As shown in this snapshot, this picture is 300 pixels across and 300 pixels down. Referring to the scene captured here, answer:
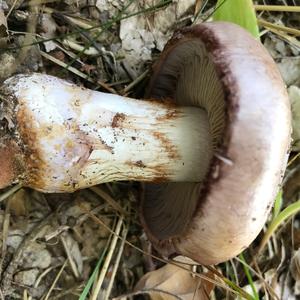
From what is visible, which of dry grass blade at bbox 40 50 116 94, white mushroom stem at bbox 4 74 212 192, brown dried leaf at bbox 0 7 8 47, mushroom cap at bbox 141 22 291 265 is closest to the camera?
mushroom cap at bbox 141 22 291 265

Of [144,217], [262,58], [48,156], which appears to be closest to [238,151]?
[262,58]

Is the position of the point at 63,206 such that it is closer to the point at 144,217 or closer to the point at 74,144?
the point at 144,217

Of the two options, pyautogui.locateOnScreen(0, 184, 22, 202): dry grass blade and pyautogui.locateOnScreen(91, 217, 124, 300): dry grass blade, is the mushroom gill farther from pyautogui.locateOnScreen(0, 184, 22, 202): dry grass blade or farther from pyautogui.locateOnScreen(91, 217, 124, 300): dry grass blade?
pyautogui.locateOnScreen(0, 184, 22, 202): dry grass blade

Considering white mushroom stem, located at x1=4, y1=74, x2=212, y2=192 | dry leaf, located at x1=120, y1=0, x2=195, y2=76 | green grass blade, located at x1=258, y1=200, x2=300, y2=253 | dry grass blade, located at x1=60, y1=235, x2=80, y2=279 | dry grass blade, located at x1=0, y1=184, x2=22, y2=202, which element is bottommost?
dry grass blade, located at x1=60, y1=235, x2=80, y2=279

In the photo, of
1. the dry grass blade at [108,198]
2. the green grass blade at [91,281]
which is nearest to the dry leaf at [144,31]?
the dry grass blade at [108,198]

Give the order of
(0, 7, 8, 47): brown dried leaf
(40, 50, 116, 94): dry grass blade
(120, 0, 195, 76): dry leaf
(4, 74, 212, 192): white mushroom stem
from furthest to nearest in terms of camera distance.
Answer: (120, 0, 195, 76): dry leaf < (40, 50, 116, 94): dry grass blade < (0, 7, 8, 47): brown dried leaf < (4, 74, 212, 192): white mushroom stem

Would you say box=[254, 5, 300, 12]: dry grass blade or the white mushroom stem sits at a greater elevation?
box=[254, 5, 300, 12]: dry grass blade

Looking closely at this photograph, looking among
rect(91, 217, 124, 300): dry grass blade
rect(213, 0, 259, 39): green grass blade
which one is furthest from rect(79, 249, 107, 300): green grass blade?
rect(213, 0, 259, 39): green grass blade

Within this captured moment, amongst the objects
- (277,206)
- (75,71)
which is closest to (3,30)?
(75,71)
